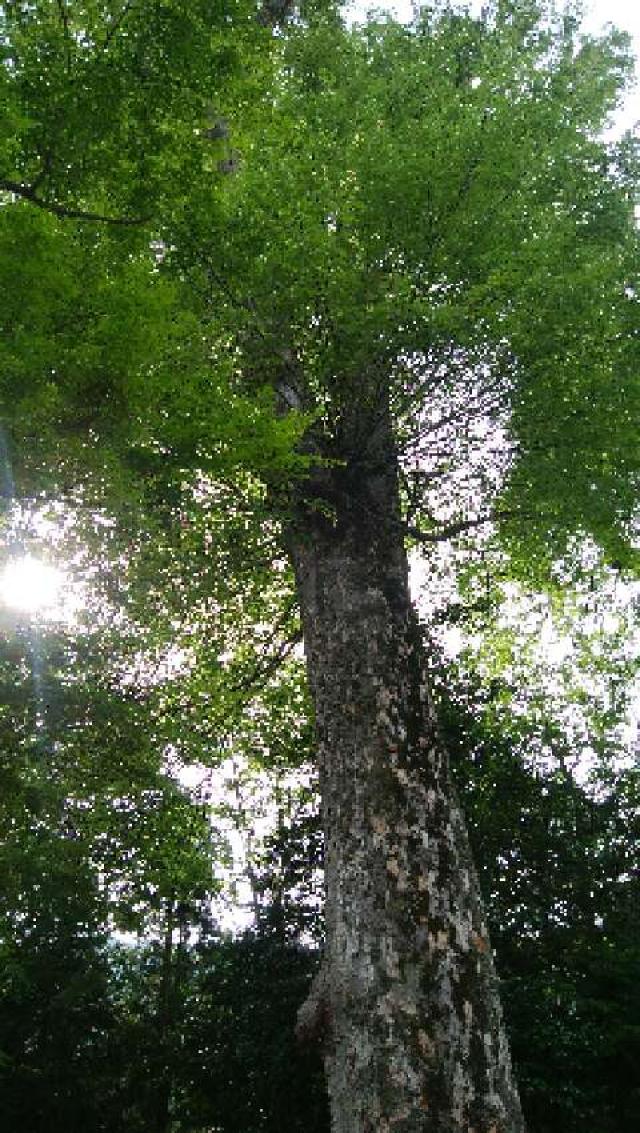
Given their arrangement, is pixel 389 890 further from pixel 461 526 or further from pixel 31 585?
pixel 31 585

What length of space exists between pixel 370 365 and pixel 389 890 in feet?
10.6

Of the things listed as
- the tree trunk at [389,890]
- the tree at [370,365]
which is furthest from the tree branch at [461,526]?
the tree trunk at [389,890]

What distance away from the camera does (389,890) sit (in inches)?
147

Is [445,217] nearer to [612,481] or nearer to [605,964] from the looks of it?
[612,481]

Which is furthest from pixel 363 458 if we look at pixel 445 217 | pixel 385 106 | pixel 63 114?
pixel 63 114

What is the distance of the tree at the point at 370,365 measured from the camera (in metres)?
3.34

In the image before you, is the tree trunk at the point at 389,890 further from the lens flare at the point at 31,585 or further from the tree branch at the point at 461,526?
the lens flare at the point at 31,585

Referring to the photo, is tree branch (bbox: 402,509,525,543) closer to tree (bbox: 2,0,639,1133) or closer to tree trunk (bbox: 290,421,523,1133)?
tree (bbox: 2,0,639,1133)

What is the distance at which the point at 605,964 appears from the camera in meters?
9.27

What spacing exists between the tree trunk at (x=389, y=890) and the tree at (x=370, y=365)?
13 mm

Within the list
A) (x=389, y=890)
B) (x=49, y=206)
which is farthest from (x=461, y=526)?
(x=49, y=206)

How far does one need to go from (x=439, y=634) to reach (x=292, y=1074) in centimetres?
557

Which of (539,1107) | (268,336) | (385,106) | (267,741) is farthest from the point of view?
(267,741)

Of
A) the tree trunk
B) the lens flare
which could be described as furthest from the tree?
the lens flare
